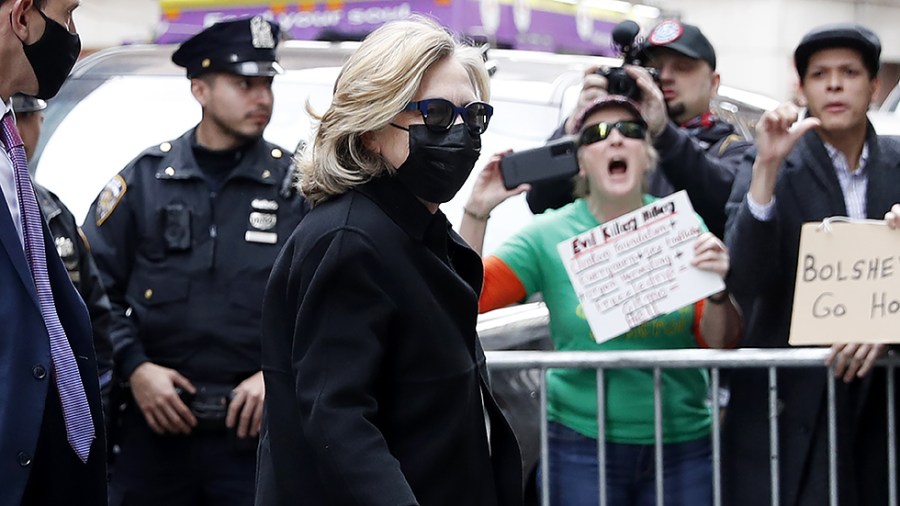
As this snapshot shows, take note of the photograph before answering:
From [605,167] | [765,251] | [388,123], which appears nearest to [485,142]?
[605,167]

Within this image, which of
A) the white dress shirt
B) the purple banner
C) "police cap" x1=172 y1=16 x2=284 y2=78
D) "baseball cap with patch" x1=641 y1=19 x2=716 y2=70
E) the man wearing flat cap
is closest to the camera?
the white dress shirt

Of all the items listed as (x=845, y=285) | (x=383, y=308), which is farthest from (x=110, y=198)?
(x=845, y=285)

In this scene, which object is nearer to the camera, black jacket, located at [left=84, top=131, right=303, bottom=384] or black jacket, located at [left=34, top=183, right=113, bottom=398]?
black jacket, located at [left=34, top=183, right=113, bottom=398]

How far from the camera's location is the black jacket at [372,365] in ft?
8.52

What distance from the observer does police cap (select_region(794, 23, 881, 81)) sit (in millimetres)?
4105

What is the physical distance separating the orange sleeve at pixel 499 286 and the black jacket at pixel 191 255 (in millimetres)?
718

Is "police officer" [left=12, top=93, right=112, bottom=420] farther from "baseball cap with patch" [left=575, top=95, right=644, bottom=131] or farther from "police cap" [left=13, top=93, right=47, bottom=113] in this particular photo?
"baseball cap with patch" [left=575, top=95, right=644, bottom=131]

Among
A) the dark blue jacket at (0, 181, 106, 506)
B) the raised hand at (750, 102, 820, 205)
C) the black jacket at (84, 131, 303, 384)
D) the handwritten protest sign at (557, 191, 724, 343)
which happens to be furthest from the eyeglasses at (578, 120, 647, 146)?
the dark blue jacket at (0, 181, 106, 506)

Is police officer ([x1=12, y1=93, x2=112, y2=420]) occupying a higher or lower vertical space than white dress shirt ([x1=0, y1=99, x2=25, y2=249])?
lower

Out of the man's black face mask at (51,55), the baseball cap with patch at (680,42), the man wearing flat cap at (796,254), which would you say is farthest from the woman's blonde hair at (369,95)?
the baseball cap with patch at (680,42)

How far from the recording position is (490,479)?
2.86m

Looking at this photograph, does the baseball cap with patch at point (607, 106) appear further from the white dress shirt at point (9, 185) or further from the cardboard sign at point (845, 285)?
the white dress shirt at point (9, 185)

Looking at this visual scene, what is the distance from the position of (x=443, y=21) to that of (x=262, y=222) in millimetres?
2972

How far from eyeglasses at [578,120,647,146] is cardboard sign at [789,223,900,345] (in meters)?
0.62
